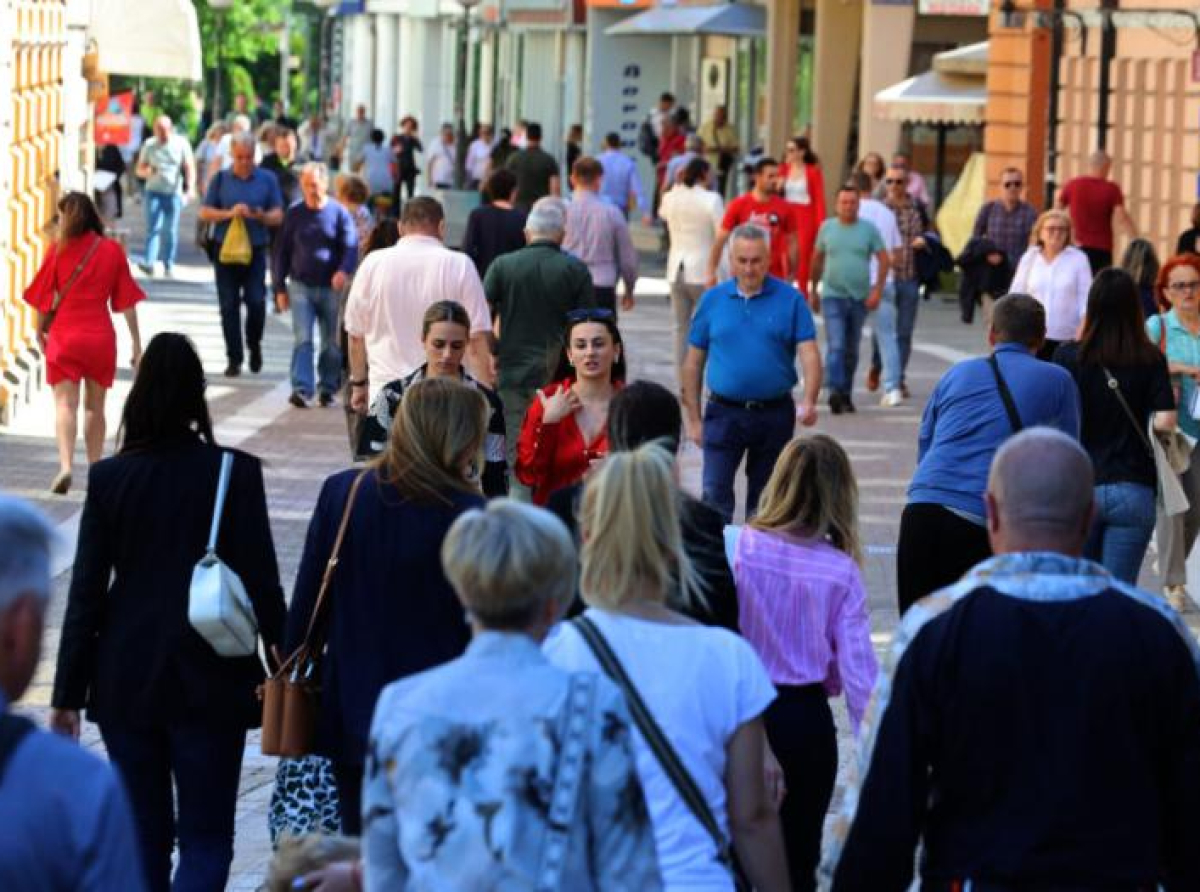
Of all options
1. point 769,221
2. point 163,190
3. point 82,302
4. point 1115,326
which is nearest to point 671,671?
point 1115,326

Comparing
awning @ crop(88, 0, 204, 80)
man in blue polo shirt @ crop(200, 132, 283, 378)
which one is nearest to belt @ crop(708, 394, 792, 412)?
man in blue polo shirt @ crop(200, 132, 283, 378)

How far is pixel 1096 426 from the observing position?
10844 millimetres

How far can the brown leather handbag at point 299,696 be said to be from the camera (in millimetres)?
6684

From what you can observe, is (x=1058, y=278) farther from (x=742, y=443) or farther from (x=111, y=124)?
(x=111, y=124)

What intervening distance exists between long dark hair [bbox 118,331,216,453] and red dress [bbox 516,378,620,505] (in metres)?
2.17

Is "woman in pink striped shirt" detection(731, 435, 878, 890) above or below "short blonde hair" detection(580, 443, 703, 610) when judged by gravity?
below

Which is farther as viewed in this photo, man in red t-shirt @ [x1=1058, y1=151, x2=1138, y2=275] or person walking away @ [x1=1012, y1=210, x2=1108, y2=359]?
man in red t-shirt @ [x1=1058, y1=151, x2=1138, y2=275]

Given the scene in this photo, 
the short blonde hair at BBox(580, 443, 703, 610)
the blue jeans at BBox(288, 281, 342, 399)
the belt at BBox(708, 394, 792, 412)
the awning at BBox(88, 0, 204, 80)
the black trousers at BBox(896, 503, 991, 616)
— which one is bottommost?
the blue jeans at BBox(288, 281, 342, 399)

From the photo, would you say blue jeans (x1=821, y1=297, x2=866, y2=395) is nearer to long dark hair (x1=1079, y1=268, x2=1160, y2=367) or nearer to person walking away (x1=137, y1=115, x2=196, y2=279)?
long dark hair (x1=1079, y1=268, x2=1160, y2=367)

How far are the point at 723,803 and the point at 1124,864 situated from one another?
70cm

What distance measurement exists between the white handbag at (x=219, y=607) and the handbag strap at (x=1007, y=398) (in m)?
3.24

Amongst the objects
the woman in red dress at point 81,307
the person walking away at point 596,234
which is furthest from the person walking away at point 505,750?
the person walking away at point 596,234

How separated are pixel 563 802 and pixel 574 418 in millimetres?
4935

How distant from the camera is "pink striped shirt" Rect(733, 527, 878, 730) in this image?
6918 mm
